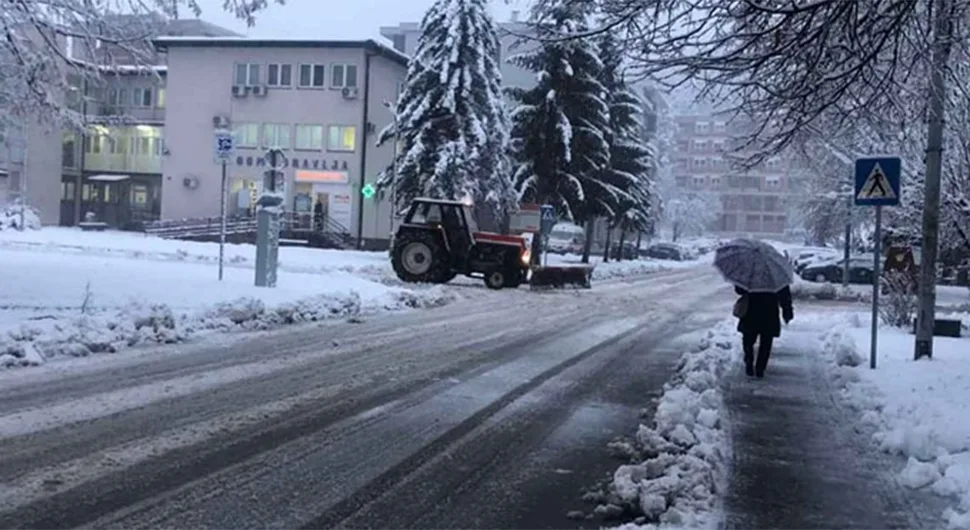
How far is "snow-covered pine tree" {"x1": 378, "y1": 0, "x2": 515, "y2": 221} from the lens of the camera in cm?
3841

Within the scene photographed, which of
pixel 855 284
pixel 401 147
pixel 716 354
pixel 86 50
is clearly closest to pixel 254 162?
pixel 401 147

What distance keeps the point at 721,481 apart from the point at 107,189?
2454 inches

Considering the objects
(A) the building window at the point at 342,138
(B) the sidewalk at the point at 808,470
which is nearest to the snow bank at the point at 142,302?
(B) the sidewalk at the point at 808,470

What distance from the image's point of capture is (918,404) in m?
8.98

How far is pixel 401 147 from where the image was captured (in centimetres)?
4028

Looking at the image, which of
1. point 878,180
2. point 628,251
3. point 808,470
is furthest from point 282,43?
point 808,470

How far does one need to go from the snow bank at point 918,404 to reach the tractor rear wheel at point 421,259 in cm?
1284

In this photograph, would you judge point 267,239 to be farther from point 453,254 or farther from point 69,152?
point 69,152

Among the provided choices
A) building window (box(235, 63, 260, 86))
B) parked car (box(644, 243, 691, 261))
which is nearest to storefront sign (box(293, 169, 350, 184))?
building window (box(235, 63, 260, 86))

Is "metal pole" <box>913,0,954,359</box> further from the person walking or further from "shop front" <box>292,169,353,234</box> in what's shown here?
"shop front" <box>292,169,353,234</box>

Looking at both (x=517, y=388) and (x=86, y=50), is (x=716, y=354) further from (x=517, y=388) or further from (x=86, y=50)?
(x=86, y=50)

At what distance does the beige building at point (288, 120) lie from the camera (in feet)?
166

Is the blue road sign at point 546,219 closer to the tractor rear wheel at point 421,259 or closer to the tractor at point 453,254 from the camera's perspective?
the tractor at point 453,254

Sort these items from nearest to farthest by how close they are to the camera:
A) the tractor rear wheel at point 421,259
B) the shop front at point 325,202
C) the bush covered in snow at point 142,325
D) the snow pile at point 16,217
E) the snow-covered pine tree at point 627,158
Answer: the bush covered in snow at point 142,325
the tractor rear wheel at point 421,259
the snow pile at point 16,217
the snow-covered pine tree at point 627,158
the shop front at point 325,202
